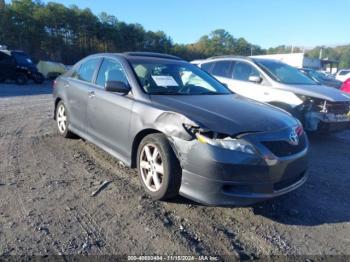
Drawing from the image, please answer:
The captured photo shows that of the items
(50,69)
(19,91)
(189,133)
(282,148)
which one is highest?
(189,133)

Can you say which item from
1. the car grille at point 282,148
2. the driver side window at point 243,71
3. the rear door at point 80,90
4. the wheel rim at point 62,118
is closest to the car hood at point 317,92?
the driver side window at point 243,71

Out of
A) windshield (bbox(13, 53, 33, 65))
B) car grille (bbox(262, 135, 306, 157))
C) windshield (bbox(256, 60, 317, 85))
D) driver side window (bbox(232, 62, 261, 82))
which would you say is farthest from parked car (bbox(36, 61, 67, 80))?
car grille (bbox(262, 135, 306, 157))

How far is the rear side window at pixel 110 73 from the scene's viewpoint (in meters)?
4.67

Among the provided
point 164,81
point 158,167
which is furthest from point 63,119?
point 158,167

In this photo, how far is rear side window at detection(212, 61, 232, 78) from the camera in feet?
27.3

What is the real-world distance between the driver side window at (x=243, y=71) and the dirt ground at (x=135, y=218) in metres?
3.29

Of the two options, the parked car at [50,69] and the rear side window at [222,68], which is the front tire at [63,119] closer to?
the rear side window at [222,68]

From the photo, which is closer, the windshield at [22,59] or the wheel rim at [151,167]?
the wheel rim at [151,167]

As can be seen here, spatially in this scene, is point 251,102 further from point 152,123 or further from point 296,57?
point 296,57

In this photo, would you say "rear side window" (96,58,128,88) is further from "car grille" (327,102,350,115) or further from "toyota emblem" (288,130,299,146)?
"car grille" (327,102,350,115)

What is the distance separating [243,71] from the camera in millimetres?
8023

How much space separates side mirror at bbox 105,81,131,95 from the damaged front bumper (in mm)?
1270

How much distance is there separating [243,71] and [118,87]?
4.52 metres

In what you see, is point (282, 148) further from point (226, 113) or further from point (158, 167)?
point (158, 167)
